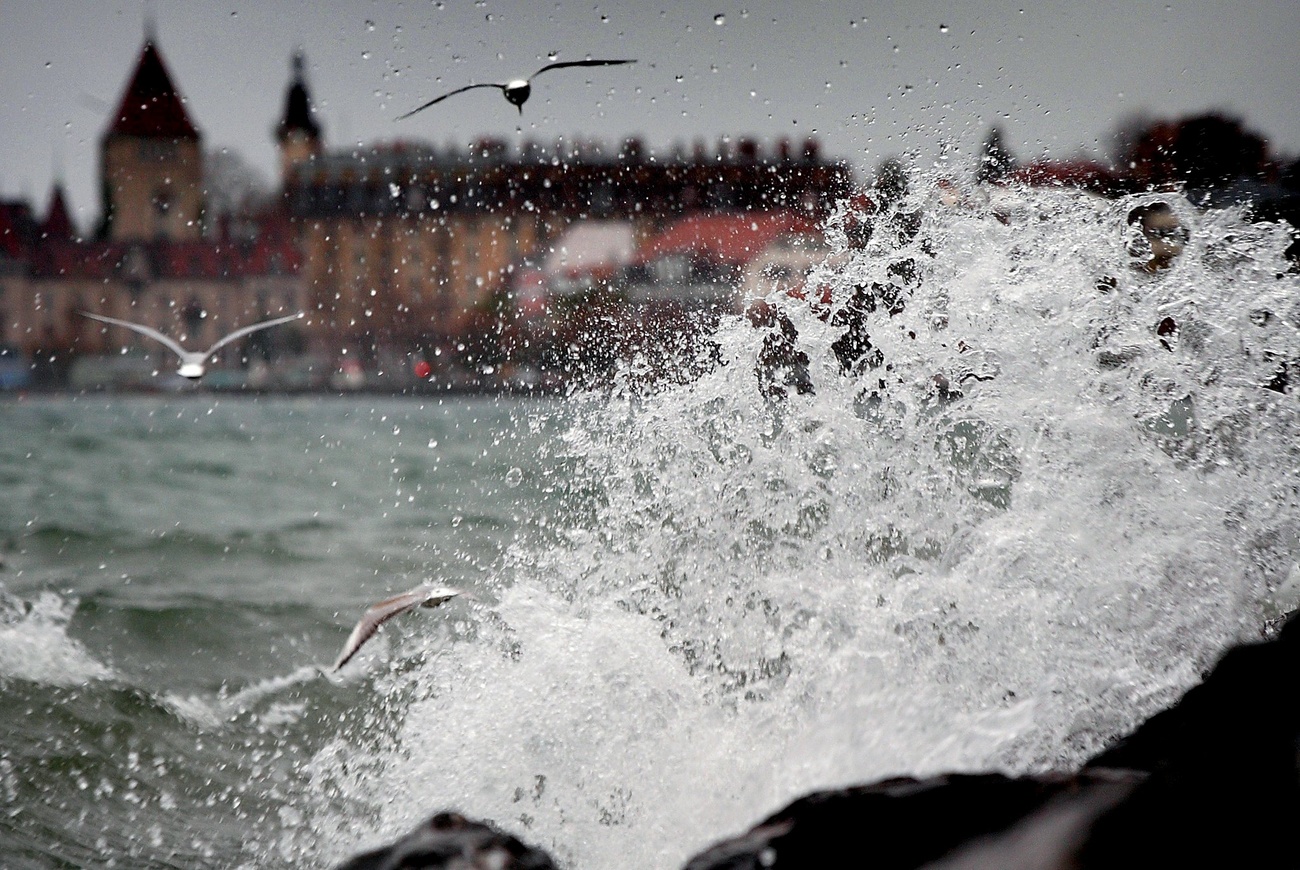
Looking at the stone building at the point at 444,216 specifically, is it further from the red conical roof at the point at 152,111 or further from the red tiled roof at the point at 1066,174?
the red conical roof at the point at 152,111

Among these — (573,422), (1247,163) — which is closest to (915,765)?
(573,422)

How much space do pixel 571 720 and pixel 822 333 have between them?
1815mm

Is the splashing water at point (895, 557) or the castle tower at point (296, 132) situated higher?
the castle tower at point (296, 132)

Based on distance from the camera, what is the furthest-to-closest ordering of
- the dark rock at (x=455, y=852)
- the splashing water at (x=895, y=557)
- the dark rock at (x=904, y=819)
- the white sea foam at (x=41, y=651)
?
the white sea foam at (x=41, y=651)
the splashing water at (x=895, y=557)
the dark rock at (x=455, y=852)
the dark rock at (x=904, y=819)

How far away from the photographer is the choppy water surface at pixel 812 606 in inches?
122

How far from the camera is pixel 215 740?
4.66 metres

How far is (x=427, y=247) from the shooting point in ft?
158

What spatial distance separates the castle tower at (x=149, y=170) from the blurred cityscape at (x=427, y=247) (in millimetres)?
146

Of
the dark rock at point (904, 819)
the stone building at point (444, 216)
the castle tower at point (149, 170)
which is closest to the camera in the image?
the dark rock at point (904, 819)

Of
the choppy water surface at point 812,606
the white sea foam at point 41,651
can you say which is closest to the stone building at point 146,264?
the white sea foam at point 41,651

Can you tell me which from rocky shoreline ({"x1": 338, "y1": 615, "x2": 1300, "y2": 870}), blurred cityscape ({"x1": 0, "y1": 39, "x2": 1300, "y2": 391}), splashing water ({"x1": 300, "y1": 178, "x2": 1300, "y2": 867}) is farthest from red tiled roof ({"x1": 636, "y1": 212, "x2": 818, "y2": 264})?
rocky shoreline ({"x1": 338, "y1": 615, "x2": 1300, "y2": 870})

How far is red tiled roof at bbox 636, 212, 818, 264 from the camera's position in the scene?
12266 mm

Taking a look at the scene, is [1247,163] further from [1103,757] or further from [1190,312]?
[1103,757]

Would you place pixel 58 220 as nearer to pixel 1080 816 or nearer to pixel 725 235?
Answer: pixel 725 235
